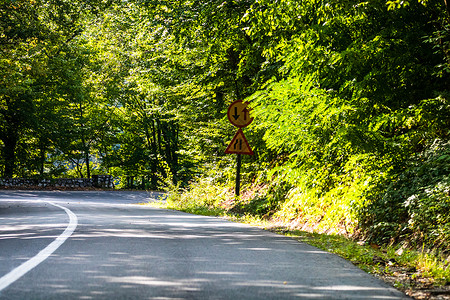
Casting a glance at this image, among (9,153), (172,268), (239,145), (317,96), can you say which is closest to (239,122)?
(239,145)

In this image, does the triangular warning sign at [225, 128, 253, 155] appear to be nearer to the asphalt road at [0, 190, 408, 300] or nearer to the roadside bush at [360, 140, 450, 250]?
the asphalt road at [0, 190, 408, 300]

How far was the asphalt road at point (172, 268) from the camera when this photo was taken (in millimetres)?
4512

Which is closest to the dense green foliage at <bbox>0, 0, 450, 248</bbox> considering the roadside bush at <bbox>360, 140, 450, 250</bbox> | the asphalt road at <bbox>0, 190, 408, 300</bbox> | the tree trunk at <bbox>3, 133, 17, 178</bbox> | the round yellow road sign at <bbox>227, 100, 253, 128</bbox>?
the roadside bush at <bbox>360, 140, 450, 250</bbox>

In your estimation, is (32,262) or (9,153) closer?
(32,262)

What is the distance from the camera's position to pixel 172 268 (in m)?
5.68

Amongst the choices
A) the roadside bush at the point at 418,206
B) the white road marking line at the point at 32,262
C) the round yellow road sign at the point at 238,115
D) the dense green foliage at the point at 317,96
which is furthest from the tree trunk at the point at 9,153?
the roadside bush at the point at 418,206

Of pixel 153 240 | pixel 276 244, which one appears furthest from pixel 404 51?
pixel 153 240

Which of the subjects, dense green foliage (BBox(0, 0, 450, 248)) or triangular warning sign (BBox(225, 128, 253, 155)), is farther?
triangular warning sign (BBox(225, 128, 253, 155))

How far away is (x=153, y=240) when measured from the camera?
27.0 ft

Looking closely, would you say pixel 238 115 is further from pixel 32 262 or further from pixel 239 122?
pixel 32 262

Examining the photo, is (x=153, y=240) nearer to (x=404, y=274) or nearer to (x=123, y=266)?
(x=123, y=266)

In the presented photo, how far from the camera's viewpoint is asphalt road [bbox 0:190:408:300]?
451 centimetres

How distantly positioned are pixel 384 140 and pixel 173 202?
13227mm

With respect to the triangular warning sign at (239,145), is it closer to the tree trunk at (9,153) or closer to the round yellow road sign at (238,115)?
the round yellow road sign at (238,115)
